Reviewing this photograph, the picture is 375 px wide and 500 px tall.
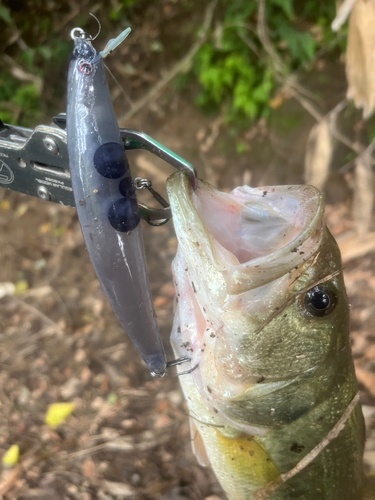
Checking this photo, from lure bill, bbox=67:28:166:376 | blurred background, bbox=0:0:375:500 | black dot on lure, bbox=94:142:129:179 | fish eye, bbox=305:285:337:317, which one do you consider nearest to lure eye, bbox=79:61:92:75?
lure bill, bbox=67:28:166:376

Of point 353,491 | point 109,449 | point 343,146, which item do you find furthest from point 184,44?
point 353,491

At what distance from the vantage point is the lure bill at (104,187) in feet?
2.62

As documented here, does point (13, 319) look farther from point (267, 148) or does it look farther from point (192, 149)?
point (267, 148)

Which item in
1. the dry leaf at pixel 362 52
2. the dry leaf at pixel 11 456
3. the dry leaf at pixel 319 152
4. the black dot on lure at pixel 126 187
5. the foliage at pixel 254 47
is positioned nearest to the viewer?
the black dot on lure at pixel 126 187

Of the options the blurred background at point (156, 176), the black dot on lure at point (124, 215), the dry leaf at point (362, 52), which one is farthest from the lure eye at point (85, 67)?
the dry leaf at point (362, 52)

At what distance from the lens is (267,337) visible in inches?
43.6

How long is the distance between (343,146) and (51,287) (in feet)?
10.6

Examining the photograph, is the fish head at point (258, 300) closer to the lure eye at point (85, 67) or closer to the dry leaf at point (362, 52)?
the lure eye at point (85, 67)

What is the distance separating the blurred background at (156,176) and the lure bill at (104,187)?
1.84 m

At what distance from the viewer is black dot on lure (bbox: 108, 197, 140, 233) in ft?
2.93

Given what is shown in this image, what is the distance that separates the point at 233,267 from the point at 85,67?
0.58 m

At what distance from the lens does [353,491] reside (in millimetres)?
1436

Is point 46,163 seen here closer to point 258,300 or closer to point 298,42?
point 258,300

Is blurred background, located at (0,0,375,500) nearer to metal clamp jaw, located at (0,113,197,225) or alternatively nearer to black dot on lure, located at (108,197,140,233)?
metal clamp jaw, located at (0,113,197,225)
